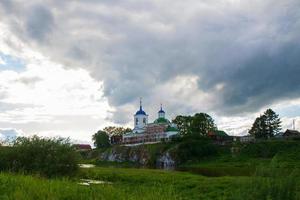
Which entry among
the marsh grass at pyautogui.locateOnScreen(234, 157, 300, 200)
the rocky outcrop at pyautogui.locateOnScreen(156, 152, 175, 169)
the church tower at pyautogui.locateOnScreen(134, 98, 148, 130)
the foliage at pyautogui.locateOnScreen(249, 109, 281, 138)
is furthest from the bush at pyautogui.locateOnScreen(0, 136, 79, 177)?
the church tower at pyautogui.locateOnScreen(134, 98, 148, 130)

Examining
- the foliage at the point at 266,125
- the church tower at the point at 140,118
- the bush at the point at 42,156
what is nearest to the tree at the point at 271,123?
the foliage at the point at 266,125

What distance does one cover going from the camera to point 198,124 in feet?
507

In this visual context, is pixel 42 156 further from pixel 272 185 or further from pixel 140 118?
pixel 140 118

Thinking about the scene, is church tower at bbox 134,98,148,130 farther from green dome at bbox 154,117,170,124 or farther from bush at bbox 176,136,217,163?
bush at bbox 176,136,217,163

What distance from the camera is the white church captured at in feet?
529

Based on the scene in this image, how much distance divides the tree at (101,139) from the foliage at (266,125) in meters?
63.6

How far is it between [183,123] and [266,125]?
104ft

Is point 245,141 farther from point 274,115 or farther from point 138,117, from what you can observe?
point 138,117

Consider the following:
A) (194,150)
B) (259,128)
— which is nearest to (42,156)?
(194,150)

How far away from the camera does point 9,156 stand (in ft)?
136

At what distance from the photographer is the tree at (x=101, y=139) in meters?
184

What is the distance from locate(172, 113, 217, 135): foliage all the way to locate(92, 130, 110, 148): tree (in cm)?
3659

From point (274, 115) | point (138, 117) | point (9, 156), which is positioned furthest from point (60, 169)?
point (138, 117)

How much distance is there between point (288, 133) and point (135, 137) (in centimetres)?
5600
